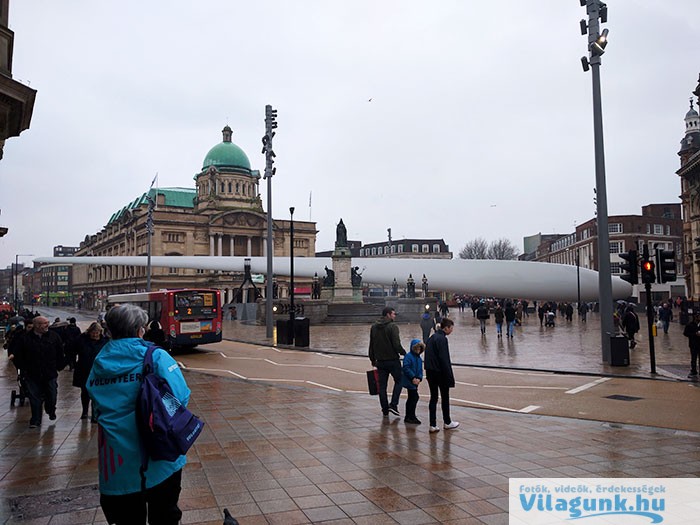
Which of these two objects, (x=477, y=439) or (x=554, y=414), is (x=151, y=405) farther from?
(x=554, y=414)

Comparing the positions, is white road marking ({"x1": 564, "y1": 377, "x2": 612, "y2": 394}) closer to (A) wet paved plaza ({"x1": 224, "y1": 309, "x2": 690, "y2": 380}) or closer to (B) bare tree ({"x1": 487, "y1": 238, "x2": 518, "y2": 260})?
(A) wet paved plaza ({"x1": 224, "y1": 309, "x2": 690, "y2": 380})

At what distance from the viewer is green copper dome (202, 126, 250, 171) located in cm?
9894

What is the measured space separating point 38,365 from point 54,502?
12.4ft

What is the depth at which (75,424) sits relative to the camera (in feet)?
27.8

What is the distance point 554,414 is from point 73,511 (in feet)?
22.0

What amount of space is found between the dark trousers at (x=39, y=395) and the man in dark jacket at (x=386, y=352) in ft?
15.3

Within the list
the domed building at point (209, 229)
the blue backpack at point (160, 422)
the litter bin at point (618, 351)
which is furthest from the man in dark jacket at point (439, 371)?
the domed building at point (209, 229)

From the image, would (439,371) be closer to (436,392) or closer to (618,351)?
(436,392)

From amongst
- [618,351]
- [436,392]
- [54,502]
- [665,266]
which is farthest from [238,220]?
[54,502]

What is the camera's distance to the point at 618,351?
14.6 metres

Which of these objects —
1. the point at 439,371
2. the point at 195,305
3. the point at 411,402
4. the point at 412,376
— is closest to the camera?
the point at 439,371

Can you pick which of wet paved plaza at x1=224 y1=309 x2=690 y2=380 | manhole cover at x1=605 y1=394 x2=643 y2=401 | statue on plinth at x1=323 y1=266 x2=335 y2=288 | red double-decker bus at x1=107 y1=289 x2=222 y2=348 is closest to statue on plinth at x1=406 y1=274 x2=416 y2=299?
statue on plinth at x1=323 y1=266 x2=335 y2=288

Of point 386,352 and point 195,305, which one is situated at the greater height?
point 195,305

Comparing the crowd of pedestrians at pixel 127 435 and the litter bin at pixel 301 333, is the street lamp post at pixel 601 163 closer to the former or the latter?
the litter bin at pixel 301 333
